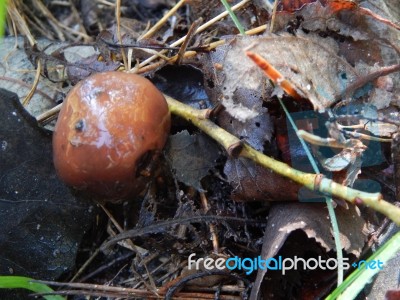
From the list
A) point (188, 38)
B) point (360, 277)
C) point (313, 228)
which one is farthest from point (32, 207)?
point (360, 277)

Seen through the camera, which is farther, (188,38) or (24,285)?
(188,38)

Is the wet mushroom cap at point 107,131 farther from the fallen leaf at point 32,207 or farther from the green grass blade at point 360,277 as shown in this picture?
the green grass blade at point 360,277

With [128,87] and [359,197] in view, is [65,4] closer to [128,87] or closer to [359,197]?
[128,87]

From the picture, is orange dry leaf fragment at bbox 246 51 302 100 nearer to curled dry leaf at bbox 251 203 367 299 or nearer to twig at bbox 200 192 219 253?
curled dry leaf at bbox 251 203 367 299

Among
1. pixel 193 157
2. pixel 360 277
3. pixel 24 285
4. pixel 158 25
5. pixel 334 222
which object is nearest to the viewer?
pixel 360 277

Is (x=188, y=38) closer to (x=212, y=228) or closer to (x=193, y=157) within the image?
(x=193, y=157)

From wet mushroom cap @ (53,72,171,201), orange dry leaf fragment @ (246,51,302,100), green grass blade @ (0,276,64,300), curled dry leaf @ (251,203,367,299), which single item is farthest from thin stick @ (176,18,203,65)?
green grass blade @ (0,276,64,300)

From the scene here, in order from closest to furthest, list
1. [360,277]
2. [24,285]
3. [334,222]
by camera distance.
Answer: [360,277] < [334,222] < [24,285]
